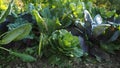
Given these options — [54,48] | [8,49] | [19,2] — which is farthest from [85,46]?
[19,2]

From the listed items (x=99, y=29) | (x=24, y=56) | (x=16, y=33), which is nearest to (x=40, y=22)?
(x=16, y=33)

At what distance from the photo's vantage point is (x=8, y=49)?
3869mm

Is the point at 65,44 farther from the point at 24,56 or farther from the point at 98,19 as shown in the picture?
the point at 98,19

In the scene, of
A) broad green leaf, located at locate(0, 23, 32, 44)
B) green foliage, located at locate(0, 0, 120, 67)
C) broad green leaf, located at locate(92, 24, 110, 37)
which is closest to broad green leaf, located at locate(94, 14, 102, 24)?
green foliage, located at locate(0, 0, 120, 67)

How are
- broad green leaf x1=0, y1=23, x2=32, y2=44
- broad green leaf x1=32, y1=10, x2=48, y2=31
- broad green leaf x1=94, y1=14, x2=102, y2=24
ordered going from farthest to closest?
broad green leaf x1=94, y1=14, x2=102, y2=24, broad green leaf x1=32, y1=10, x2=48, y2=31, broad green leaf x1=0, y1=23, x2=32, y2=44

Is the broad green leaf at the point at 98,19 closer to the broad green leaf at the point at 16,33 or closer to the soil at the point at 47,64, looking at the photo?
the soil at the point at 47,64

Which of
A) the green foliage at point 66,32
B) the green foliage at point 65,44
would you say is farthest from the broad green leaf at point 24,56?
the green foliage at point 65,44

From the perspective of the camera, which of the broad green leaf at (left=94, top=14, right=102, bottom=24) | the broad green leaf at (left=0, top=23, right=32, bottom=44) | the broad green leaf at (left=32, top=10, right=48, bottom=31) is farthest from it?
the broad green leaf at (left=94, top=14, right=102, bottom=24)

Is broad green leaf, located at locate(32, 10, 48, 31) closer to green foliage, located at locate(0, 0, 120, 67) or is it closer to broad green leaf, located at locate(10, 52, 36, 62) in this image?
green foliage, located at locate(0, 0, 120, 67)

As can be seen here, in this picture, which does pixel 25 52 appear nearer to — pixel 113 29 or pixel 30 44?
pixel 30 44

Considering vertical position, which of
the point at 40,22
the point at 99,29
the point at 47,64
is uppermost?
the point at 40,22

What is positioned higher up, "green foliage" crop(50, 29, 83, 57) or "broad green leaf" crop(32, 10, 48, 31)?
"broad green leaf" crop(32, 10, 48, 31)

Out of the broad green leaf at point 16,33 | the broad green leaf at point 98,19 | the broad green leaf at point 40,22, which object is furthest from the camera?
the broad green leaf at point 98,19

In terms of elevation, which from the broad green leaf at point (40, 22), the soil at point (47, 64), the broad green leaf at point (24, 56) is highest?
the broad green leaf at point (40, 22)
